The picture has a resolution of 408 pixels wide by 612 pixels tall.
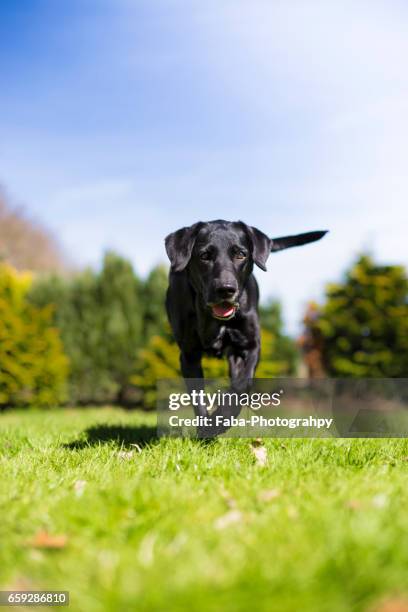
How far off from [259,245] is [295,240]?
3.98ft

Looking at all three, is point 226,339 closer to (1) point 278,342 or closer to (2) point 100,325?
(2) point 100,325

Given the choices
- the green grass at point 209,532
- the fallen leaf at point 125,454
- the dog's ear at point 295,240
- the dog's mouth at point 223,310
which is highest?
the dog's ear at point 295,240

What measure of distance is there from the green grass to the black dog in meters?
1.28

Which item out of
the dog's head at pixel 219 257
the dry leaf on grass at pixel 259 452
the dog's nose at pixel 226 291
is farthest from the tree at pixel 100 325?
the dry leaf on grass at pixel 259 452

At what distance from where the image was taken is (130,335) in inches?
572

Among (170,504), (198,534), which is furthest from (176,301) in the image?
(198,534)

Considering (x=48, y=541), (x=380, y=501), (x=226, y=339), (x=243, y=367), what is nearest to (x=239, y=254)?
(x=226, y=339)

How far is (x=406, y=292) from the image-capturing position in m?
13.6

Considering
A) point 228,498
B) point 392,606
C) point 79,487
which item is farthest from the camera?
point 79,487

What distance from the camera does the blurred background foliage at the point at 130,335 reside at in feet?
43.5

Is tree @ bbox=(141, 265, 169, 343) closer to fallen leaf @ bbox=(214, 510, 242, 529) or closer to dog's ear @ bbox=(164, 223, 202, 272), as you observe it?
dog's ear @ bbox=(164, 223, 202, 272)

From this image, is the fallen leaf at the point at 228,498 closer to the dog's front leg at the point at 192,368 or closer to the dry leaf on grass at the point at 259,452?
the dry leaf on grass at the point at 259,452

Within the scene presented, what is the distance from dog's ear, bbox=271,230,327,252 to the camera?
554 cm

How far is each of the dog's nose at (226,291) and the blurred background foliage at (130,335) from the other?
8.58 meters
